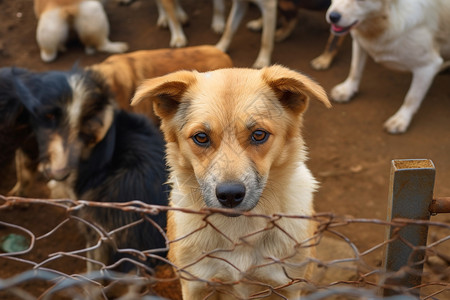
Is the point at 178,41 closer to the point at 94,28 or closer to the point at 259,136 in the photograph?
the point at 94,28

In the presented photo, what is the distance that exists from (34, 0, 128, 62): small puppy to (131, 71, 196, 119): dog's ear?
442 cm

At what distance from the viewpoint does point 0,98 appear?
152 inches

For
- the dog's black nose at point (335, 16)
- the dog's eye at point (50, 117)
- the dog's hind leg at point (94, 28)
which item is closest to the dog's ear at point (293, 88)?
the dog's eye at point (50, 117)

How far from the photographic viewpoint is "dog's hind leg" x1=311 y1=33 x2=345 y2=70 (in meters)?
6.07

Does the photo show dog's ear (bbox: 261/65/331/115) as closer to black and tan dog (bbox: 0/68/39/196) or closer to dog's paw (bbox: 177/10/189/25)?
black and tan dog (bbox: 0/68/39/196)

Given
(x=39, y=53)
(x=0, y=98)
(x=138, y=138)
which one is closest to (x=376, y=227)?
(x=138, y=138)

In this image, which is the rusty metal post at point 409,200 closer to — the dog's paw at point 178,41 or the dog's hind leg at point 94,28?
the dog's paw at point 178,41

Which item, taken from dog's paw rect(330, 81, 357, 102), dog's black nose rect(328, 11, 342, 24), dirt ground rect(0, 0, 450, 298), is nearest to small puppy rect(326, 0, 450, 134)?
dog's black nose rect(328, 11, 342, 24)

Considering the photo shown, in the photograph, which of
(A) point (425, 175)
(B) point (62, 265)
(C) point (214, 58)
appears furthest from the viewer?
(C) point (214, 58)

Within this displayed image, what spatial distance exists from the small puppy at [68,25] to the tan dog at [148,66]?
5.39 feet

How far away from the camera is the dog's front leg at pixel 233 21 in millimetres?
6141

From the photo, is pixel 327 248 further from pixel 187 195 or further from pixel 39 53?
pixel 39 53

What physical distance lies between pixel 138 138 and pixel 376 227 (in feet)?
6.37

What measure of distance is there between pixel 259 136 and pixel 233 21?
13.8 feet
